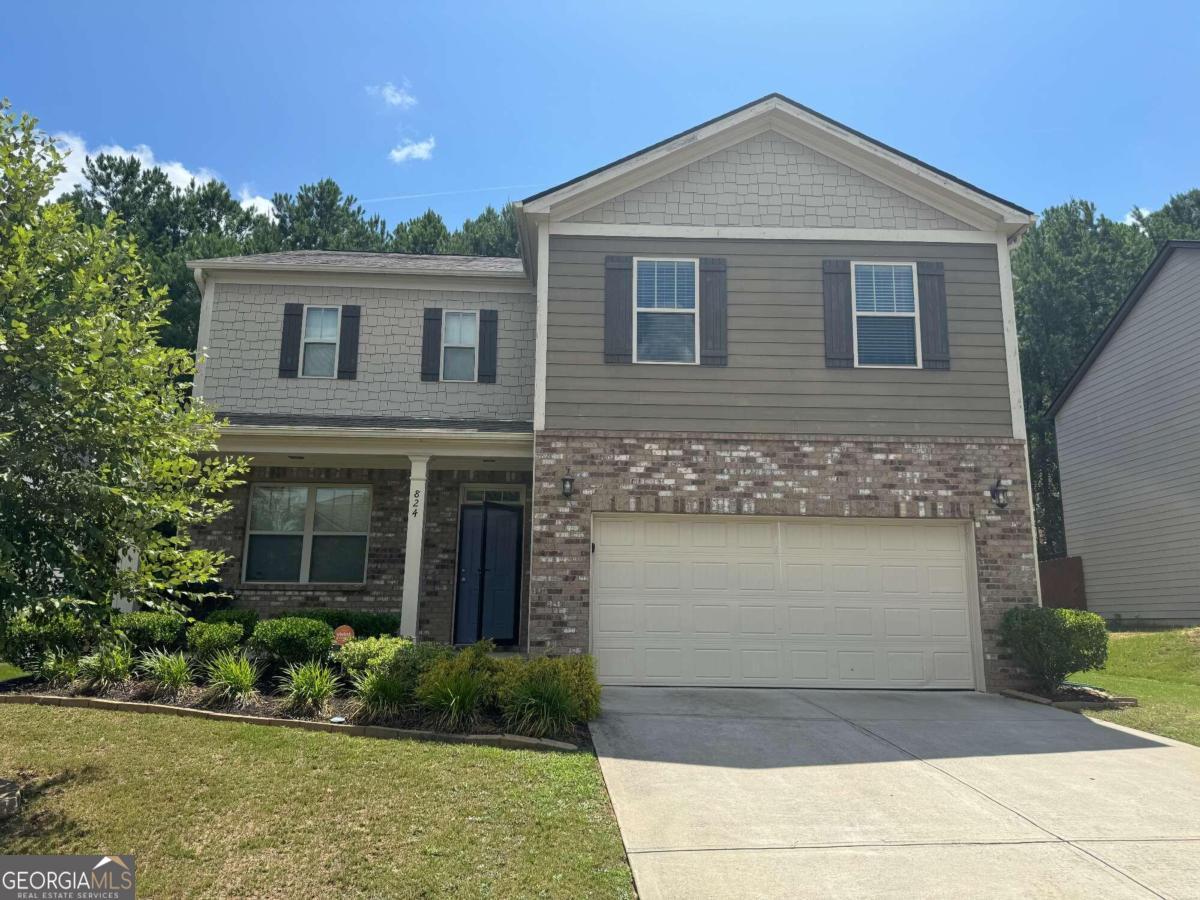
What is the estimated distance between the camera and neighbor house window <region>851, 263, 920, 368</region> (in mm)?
10750

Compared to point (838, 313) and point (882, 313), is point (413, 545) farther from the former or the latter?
point (882, 313)

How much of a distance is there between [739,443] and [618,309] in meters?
2.27

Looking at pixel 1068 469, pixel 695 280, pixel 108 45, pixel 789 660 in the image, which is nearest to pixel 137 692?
pixel 789 660

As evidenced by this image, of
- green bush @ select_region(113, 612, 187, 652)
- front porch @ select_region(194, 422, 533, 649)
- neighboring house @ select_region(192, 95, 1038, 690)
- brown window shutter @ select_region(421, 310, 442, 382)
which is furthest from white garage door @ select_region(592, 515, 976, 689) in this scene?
green bush @ select_region(113, 612, 187, 652)

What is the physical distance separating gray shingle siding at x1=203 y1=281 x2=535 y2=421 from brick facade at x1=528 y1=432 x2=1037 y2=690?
9.22 feet

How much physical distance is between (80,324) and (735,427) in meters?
7.11

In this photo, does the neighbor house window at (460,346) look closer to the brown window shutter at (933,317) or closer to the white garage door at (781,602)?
the white garage door at (781,602)

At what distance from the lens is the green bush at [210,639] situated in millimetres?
8797

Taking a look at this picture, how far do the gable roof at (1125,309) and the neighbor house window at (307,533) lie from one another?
607 inches

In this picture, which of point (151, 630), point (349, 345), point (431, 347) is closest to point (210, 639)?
point (151, 630)

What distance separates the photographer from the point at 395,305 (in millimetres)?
13156

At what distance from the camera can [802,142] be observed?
11.5m

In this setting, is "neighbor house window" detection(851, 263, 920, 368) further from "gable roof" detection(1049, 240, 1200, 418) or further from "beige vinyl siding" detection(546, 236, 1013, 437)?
"gable roof" detection(1049, 240, 1200, 418)

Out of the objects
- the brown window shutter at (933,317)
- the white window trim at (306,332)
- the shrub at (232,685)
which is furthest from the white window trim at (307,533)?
the brown window shutter at (933,317)
